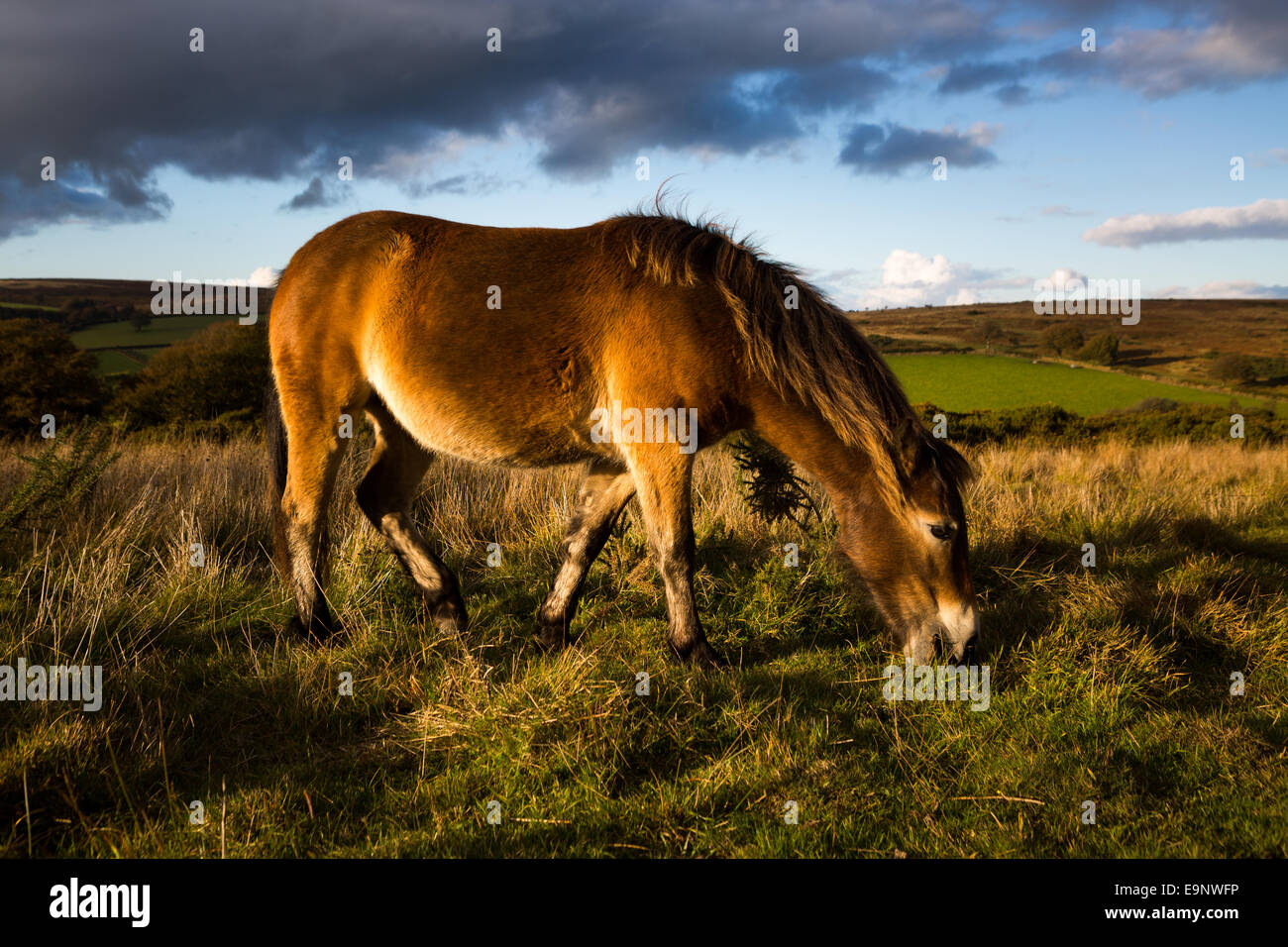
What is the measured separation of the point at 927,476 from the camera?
457cm

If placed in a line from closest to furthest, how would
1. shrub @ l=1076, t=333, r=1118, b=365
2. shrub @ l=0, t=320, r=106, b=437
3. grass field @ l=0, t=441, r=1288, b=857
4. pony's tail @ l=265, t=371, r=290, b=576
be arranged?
grass field @ l=0, t=441, r=1288, b=857, pony's tail @ l=265, t=371, r=290, b=576, shrub @ l=0, t=320, r=106, b=437, shrub @ l=1076, t=333, r=1118, b=365

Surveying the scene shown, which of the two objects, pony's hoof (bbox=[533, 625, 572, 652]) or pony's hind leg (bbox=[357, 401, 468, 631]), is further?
pony's hind leg (bbox=[357, 401, 468, 631])

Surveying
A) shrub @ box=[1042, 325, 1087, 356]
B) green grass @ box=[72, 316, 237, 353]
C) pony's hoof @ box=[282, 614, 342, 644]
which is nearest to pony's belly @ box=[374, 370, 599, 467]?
pony's hoof @ box=[282, 614, 342, 644]

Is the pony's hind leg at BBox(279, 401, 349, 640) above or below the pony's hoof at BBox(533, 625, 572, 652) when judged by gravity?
above

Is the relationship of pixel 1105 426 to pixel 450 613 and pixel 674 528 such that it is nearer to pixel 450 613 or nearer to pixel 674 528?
pixel 674 528

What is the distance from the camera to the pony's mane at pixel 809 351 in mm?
4535

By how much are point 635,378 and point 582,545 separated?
135 cm

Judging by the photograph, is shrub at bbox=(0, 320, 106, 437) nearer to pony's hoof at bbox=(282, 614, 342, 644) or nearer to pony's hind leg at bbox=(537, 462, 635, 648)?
pony's hoof at bbox=(282, 614, 342, 644)

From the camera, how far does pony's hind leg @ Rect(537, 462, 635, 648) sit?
5.23m

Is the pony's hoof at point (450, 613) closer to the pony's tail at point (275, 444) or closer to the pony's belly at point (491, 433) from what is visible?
the pony's belly at point (491, 433)

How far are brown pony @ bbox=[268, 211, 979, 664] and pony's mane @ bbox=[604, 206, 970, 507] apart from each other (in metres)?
0.01

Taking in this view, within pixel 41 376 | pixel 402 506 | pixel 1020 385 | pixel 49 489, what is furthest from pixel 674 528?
pixel 1020 385

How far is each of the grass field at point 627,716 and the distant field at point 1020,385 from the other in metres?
18.0
